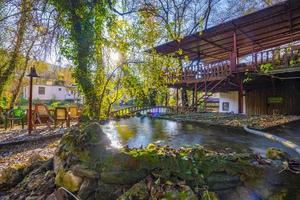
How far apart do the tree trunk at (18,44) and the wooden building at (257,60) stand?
500 cm

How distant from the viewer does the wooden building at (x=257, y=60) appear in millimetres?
8719

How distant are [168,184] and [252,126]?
4.79 m

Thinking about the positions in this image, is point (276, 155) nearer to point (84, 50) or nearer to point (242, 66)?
point (84, 50)

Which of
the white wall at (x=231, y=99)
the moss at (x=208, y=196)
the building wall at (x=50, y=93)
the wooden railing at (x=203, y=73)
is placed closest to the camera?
the moss at (x=208, y=196)

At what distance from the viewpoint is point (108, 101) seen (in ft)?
32.1

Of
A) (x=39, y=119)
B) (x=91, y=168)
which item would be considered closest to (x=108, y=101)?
(x=39, y=119)

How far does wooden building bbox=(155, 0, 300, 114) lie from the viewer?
8.72 metres

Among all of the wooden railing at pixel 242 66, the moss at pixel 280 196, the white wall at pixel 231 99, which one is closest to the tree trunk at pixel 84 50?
the wooden railing at pixel 242 66

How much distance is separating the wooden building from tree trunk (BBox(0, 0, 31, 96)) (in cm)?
500

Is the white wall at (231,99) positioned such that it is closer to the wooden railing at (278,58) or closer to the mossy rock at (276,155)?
the wooden railing at (278,58)

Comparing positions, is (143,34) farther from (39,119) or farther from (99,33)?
(39,119)

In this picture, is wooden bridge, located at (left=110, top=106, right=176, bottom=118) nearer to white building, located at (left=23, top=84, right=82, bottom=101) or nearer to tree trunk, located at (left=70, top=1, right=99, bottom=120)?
tree trunk, located at (left=70, top=1, right=99, bottom=120)

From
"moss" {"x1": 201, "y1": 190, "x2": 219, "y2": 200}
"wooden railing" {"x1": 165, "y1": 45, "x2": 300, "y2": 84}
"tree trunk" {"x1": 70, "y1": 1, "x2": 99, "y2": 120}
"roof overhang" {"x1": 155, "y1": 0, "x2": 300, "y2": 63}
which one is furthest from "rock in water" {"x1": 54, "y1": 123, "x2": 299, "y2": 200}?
"roof overhang" {"x1": 155, "y1": 0, "x2": 300, "y2": 63}

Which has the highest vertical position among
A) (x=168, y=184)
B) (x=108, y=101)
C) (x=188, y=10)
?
(x=188, y=10)
